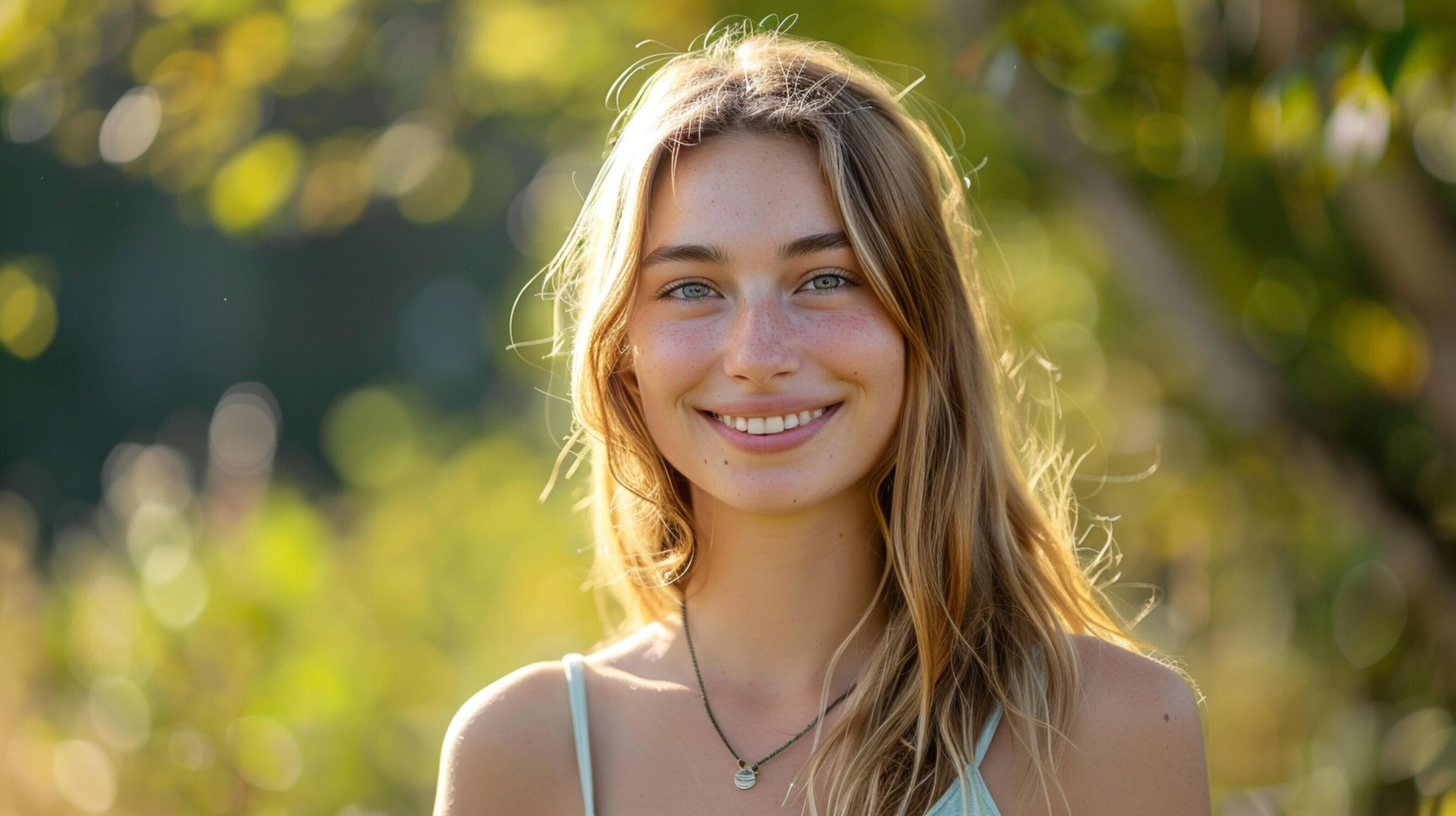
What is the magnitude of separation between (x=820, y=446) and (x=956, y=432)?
9.8 inches

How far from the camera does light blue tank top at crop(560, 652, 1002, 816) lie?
1.74 m

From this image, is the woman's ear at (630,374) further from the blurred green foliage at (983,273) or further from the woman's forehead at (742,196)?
the blurred green foliage at (983,273)

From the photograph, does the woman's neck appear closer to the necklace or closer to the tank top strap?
the necklace

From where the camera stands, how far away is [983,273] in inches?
91.8

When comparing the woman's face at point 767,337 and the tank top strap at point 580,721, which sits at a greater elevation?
the woman's face at point 767,337

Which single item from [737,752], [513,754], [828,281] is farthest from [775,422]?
[513,754]

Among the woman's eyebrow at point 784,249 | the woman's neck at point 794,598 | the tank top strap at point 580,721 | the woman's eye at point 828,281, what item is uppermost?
the woman's eyebrow at point 784,249

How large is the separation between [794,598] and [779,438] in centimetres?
28

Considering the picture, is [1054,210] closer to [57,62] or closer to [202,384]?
[57,62]

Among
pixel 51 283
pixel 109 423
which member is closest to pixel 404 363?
pixel 109 423

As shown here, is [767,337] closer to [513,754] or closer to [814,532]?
[814,532]

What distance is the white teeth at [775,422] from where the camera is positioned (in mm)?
1808

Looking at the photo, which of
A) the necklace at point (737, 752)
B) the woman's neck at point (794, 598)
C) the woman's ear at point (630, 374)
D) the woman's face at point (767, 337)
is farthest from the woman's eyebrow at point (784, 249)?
the necklace at point (737, 752)

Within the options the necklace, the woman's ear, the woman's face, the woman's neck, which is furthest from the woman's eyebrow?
the necklace
